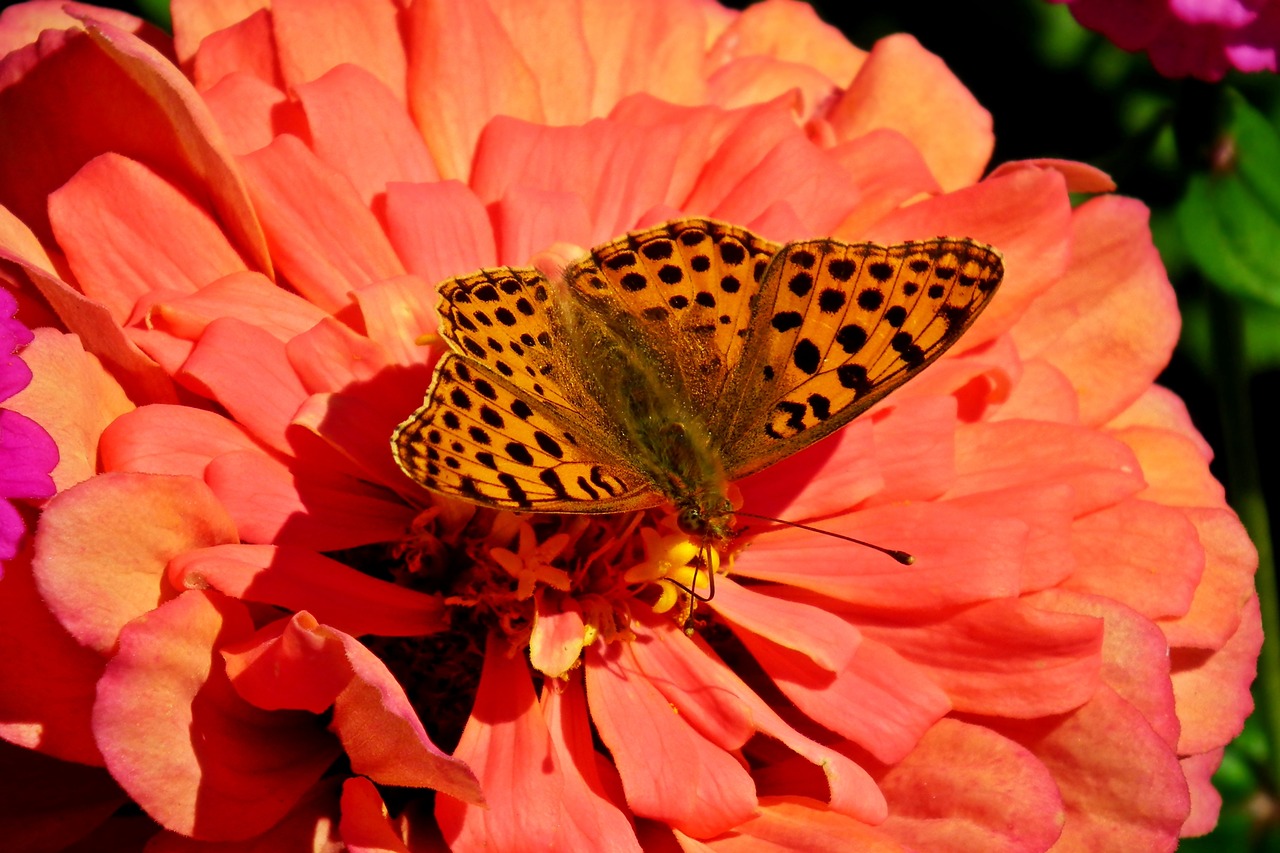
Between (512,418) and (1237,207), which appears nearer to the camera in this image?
(512,418)

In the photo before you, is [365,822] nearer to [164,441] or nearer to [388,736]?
[388,736]

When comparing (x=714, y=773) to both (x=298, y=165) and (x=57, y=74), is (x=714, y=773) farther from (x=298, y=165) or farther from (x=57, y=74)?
(x=57, y=74)

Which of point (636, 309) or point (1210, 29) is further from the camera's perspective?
point (1210, 29)

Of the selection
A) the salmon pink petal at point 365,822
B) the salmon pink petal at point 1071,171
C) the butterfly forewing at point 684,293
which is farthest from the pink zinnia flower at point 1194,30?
the salmon pink petal at point 365,822

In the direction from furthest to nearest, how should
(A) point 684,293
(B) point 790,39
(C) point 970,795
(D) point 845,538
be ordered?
(B) point 790,39 → (A) point 684,293 → (D) point 845,538 → (C) point 970,795

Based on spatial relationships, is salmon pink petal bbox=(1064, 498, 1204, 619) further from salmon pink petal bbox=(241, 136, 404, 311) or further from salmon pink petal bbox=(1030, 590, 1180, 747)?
salmon pink petal bbox=(241, 136, 404, 311)

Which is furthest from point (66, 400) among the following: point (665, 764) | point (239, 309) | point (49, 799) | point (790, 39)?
point (790, 39)

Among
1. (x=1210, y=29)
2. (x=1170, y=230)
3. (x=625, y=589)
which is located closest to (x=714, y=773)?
(x=625, y=589)
